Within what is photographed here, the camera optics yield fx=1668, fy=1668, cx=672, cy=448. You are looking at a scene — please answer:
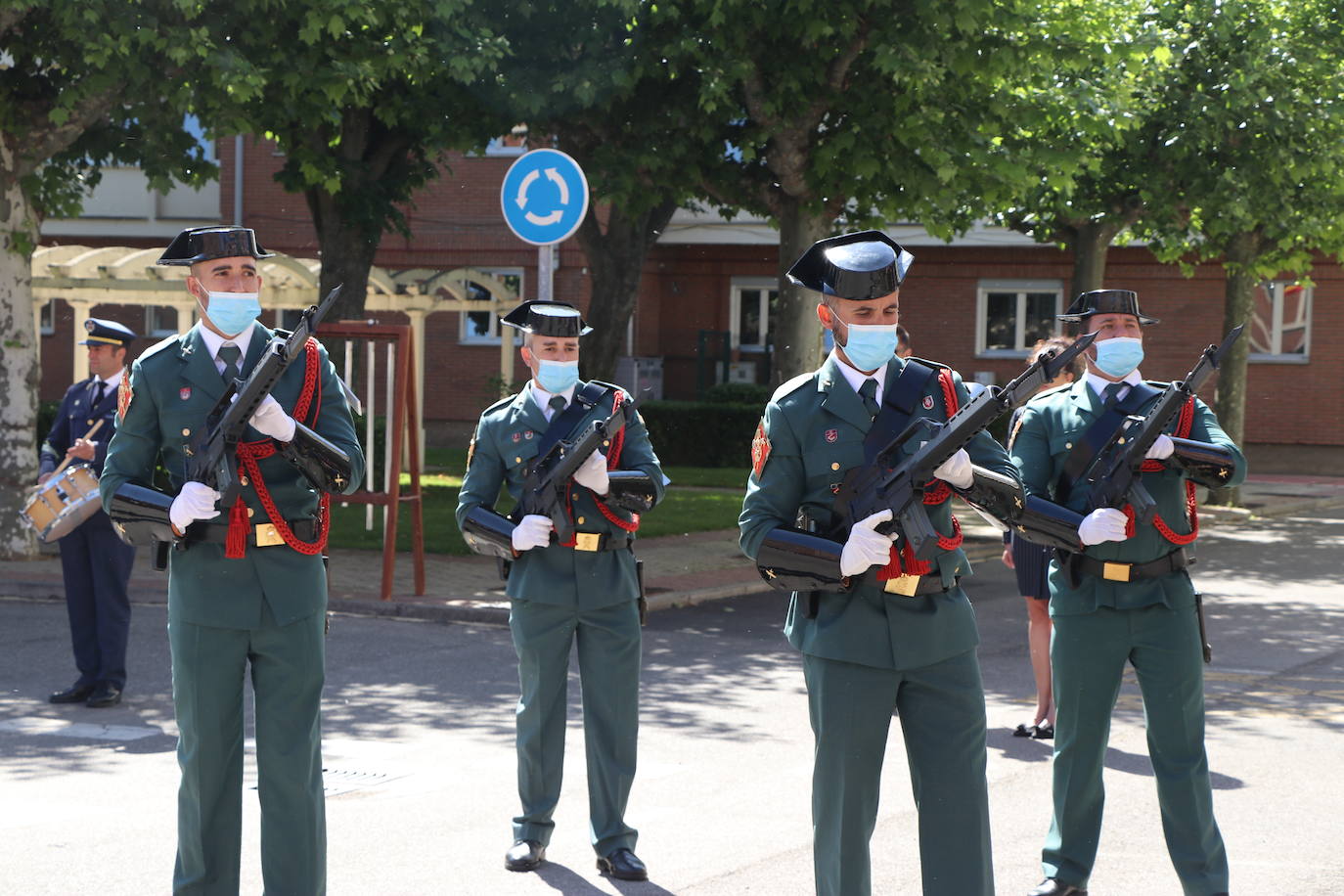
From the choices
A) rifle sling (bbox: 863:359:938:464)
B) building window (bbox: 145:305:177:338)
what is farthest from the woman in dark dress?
building window (bbox: 145:305:177:338)

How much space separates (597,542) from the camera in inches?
246

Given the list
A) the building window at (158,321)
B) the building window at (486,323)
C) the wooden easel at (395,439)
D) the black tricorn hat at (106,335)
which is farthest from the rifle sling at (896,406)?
the building window at (158,321)

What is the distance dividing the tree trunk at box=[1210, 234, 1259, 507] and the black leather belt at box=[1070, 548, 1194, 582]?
17.2 metres

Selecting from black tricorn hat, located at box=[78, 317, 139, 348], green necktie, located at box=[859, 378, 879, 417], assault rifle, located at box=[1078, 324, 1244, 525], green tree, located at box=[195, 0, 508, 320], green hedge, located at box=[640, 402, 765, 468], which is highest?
green tree, located at box=[195, 0, 508, 320]

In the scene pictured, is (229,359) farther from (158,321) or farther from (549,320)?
(158,321)

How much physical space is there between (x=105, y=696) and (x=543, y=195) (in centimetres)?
448

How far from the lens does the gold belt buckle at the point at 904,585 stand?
4.29 meters

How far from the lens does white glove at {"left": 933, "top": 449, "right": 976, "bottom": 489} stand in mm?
4145

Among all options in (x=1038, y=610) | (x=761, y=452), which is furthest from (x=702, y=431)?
(x=761, y=452)

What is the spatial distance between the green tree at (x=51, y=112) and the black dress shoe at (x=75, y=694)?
530 centimetres

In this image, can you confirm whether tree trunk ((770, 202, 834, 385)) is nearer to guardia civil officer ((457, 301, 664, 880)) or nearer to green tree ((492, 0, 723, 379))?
green tree ((492, 0, 723, 379))

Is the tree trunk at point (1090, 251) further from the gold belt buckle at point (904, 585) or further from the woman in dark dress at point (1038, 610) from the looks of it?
the gold belt buckle at point (904, 585)

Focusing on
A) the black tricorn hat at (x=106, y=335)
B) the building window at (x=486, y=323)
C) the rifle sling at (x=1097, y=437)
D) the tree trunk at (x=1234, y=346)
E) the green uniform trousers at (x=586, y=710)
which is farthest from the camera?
the building window at (x=486, y=323)

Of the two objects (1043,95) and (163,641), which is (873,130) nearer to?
(1043,95)
